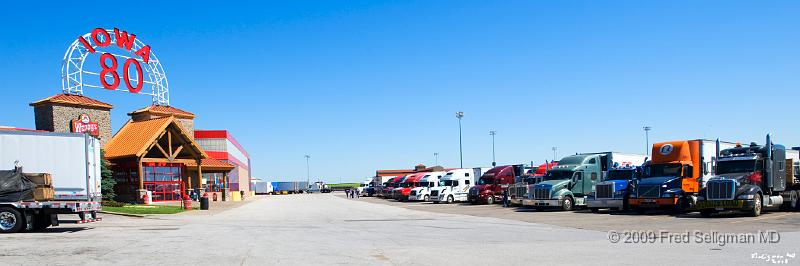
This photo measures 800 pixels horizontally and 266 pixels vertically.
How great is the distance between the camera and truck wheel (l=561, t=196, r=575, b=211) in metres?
30.6

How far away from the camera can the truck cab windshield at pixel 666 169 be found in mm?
26328

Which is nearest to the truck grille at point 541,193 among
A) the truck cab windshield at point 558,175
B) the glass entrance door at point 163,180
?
the truck cab windshield at point 558,175

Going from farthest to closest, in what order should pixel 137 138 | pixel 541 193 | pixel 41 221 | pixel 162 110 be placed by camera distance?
pixel 162 110 → pixel 137 138 → pixel 541 193 → pixel 41 221

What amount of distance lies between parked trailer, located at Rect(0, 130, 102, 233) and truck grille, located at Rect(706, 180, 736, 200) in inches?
839

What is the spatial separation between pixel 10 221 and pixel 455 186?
106 feet

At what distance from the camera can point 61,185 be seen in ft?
64.7

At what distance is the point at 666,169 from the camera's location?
87.9ft

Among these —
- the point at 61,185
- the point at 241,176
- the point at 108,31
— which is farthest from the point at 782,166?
the point at 241,176

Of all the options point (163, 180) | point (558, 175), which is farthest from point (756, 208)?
point (163, 180)

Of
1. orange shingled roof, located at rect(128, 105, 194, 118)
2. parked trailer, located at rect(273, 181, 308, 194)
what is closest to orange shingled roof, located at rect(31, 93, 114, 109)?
orange shingled roof, located at rect(128, 105, 194, 118)

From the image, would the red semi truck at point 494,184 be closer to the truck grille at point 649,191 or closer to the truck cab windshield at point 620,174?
the truck cab windshield at point 620,174

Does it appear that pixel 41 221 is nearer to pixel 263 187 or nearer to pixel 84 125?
pixel 84 125

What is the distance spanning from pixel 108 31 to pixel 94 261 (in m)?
41.4

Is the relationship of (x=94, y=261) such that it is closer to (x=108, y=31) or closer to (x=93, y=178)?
(x=93, y=178)
